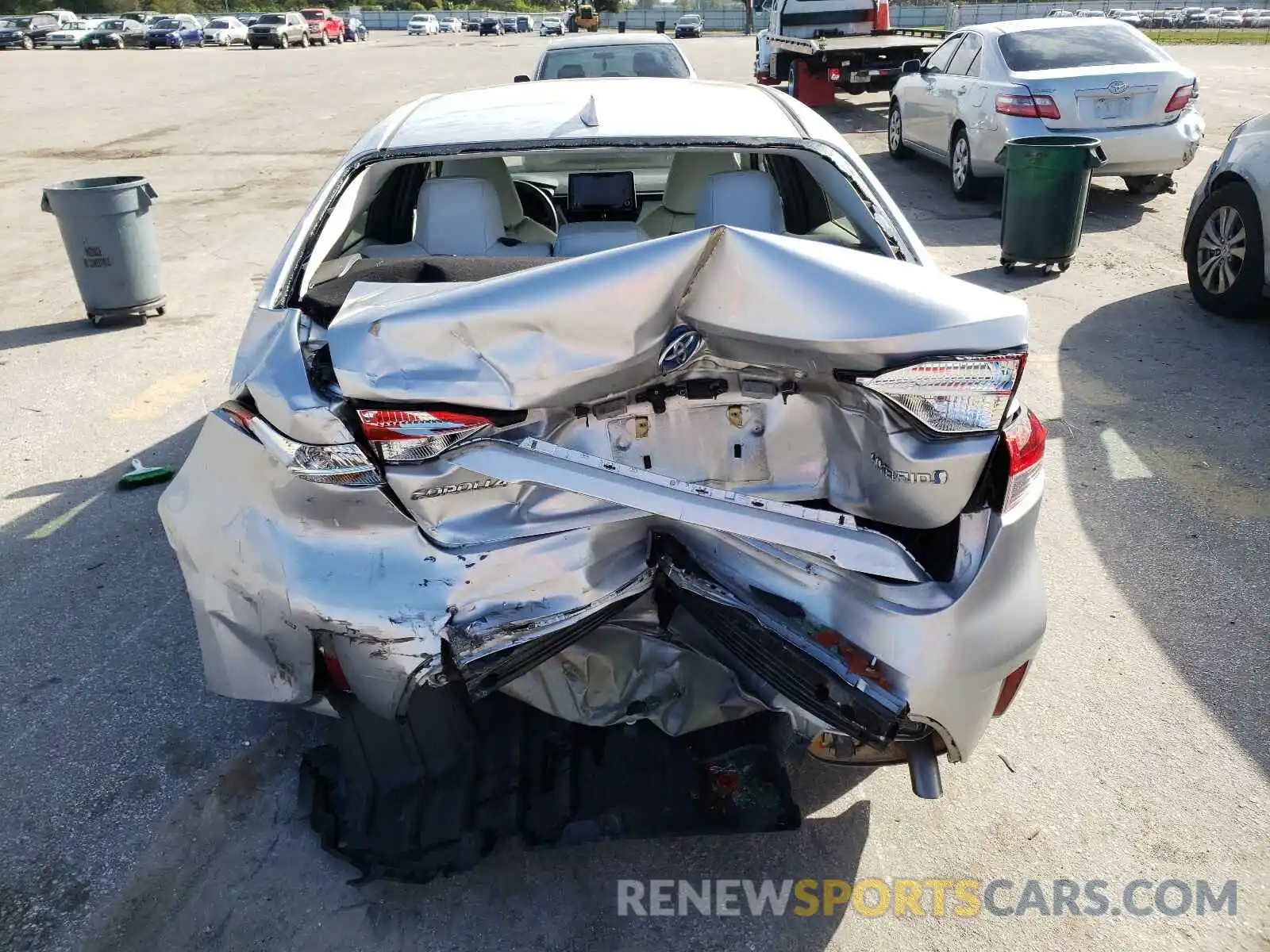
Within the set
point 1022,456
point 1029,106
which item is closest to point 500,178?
point 1022,456

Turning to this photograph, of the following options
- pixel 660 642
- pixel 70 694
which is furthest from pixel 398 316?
pixel 70 694

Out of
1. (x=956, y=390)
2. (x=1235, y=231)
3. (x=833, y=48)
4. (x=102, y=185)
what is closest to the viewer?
(x=956, y=390)

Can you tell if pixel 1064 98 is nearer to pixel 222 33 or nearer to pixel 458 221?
pixel 458 221

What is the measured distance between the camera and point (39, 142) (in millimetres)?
17016

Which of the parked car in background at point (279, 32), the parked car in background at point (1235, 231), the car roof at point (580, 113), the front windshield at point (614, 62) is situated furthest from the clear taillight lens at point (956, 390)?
the parked car in background at point (279, 32)

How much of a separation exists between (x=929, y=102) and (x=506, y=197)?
8804mm

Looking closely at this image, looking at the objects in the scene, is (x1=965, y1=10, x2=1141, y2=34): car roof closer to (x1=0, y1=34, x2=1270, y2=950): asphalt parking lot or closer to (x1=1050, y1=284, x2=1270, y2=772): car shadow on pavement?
(x1=1050, y1=284, x2=1270, y2=772): car shadow on pavement

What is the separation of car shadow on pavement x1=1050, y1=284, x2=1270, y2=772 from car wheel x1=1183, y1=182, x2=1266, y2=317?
0.51 feet

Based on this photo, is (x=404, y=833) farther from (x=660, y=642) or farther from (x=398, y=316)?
(x=398, y=316)

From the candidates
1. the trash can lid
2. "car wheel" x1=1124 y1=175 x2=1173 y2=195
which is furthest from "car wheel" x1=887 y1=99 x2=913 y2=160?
the trash can lid

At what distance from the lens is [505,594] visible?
215 centimetres

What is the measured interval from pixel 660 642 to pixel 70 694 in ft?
6.80

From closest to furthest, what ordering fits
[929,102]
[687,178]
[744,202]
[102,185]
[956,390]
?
1. [956,390]
2. [744,202]
3. [687,178]
4. [102,185]
5. [929,102]

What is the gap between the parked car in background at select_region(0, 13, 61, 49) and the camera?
147 feet
